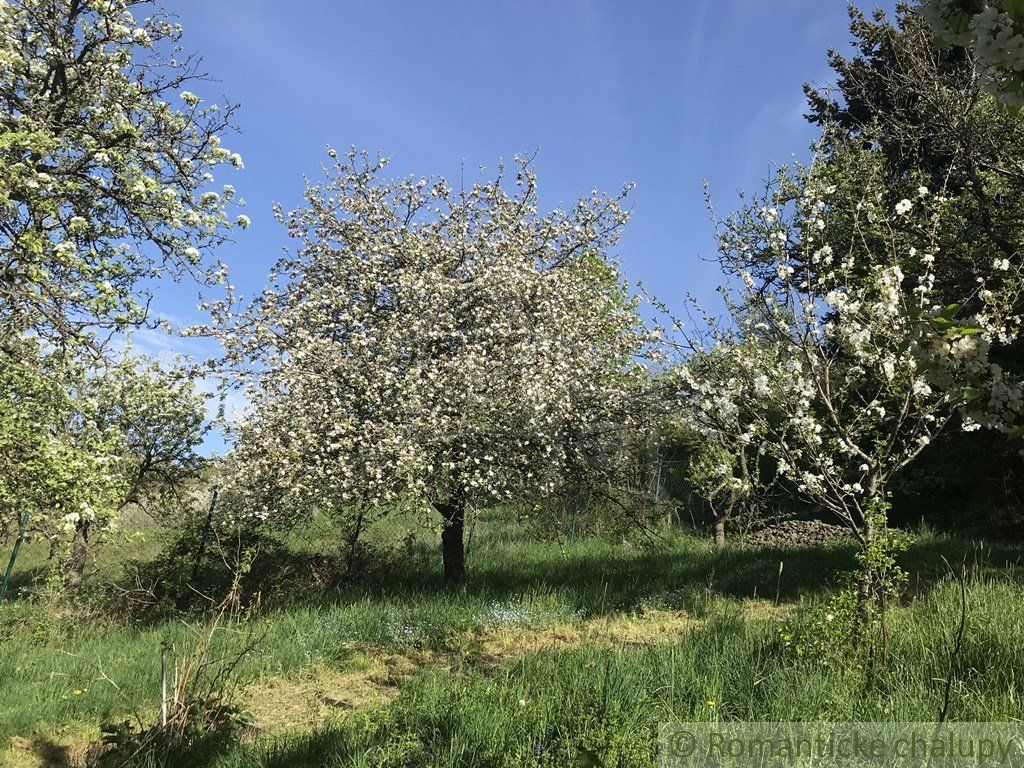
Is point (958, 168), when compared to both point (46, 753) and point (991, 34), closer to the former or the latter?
point (991, 34)

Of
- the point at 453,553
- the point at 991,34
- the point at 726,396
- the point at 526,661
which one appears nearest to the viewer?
the point at 991,34

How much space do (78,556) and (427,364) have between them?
326 inches

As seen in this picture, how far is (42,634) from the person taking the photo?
9.18m

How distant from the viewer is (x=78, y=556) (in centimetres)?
1192

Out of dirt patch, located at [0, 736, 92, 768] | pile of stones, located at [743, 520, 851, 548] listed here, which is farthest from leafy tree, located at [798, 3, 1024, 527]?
dirt patch, located at [0, 736, 92, 768]

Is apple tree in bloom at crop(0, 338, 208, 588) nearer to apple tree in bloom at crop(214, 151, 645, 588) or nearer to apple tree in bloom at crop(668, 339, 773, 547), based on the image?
apple tree in bloom at crop(214, 151, 645, 588)

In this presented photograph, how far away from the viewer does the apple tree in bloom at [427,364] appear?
915cm

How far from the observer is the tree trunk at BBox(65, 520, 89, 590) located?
1152 cm

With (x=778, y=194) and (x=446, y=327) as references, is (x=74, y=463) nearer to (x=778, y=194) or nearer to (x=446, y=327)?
(x=446, y=327)

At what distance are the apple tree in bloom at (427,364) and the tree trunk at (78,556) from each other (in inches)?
155

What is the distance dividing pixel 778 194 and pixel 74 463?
8910 mm

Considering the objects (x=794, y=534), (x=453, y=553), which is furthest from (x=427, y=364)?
(x=794, y=534)

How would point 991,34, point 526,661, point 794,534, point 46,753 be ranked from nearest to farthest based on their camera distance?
point 991,34 → point 46,753 → point 526,661 → point 794,534

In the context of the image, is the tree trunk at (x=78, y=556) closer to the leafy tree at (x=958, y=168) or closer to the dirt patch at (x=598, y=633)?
the dirt patch at (x=598, y=633)
